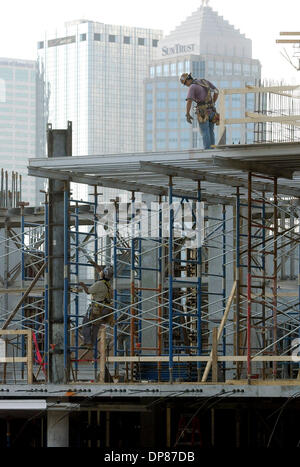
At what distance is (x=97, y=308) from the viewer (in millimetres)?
32125

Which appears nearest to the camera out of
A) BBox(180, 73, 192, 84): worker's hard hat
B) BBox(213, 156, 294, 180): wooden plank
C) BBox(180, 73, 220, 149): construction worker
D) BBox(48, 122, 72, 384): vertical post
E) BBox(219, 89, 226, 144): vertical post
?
BBox(219, 89, 226, 144): vertical post

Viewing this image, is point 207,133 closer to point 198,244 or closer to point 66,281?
point 198,244

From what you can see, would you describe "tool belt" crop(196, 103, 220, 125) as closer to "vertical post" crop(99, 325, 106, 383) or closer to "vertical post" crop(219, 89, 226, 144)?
"vertical post" crop(219, 89, 226, 144)

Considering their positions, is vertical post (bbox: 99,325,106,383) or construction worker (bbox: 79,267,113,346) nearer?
vertical post (bbox: 99,325,106,383)

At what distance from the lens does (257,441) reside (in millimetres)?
35250

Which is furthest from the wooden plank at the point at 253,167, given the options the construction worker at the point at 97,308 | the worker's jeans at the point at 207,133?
the construction worker at the point at 97,308

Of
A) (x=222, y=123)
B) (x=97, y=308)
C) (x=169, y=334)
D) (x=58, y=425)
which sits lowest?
(x=58, y=425)

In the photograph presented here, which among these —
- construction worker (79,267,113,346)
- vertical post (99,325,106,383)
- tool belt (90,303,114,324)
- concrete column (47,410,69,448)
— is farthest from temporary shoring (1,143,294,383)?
concrete column (47,410,69,448)

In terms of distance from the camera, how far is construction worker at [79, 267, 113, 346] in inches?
1255

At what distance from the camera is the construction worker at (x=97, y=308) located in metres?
31.9

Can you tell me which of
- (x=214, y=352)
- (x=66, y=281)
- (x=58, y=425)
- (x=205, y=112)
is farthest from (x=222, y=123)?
(x=58, y=425)

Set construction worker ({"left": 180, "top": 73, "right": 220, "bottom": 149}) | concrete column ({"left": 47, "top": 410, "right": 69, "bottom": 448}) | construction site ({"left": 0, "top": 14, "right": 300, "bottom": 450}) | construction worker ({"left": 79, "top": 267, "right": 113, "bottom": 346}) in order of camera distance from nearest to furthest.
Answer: construction site ({"left": 0, "top": 14, "right": 300, "bottom": 450})
construction worker ({"left": 180, "top": 73, "right": 220, "bottom": 149})
concrete column ({"left": 47, "top": 410, "right": 69, "bottom": 448})
construction worker ({"left": 79, "top": 267, "right": 113, "bottom": 346})

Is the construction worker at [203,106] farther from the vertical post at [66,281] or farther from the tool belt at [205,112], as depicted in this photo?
the vertical post at [66,281]

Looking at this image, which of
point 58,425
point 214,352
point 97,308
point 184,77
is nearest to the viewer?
point 214,352
